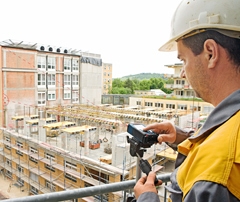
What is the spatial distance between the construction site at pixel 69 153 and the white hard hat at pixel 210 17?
2.78 meters

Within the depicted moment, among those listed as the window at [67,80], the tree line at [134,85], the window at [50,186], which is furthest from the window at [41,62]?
the tree line at [134,85]

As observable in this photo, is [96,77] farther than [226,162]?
Yes

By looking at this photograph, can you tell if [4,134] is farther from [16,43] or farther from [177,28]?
[177,28]

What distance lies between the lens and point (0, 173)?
17.6 feet

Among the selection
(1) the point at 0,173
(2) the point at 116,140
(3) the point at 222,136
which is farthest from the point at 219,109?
(1) the point at 0,173

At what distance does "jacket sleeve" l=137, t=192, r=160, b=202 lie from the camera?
0.31 m

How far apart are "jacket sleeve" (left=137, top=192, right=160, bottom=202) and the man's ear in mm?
189

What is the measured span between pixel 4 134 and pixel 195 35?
18.4 ft

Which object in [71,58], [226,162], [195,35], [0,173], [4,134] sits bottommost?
[0,173]

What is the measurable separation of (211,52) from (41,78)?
694cm

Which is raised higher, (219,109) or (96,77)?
(96,77)

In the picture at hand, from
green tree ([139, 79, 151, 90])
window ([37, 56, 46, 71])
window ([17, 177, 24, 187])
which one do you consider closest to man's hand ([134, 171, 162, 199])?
window ([17, 177, 24, 187])

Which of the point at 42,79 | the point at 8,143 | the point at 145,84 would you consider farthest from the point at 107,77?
the point at 8,143

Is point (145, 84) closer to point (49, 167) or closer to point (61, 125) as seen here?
point (61, 125)
